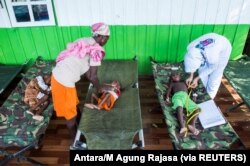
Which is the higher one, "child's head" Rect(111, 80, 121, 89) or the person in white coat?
the person in white coat

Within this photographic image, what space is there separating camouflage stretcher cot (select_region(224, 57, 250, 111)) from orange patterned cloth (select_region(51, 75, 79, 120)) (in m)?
2.14

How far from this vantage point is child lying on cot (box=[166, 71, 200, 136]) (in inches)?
105

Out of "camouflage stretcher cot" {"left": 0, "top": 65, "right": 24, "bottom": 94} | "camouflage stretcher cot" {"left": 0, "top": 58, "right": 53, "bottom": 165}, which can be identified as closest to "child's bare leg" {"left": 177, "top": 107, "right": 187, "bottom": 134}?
"camouflage stretcher cot" {"left": 0, "top": 58, "right": 53, "bottom": 165}

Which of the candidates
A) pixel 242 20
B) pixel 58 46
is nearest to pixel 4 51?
pixel 58 46

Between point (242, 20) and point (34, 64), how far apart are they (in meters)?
3.53

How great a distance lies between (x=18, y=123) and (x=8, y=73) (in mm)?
1287

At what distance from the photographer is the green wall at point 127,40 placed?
377cm

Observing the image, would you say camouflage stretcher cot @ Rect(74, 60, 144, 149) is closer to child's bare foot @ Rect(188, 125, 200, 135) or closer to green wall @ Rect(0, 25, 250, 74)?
child's bare foot @ Rect(188, 125, 200, 135)

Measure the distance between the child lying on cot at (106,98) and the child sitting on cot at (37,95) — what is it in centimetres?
63

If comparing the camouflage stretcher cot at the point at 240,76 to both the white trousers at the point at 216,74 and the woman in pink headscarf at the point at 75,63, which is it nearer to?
the white trousers at the point at 216,74

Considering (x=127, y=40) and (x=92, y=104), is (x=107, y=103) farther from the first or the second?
(x=127, y=40)

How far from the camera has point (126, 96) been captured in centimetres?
312

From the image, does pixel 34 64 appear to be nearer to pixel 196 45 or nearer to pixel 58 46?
pixel 58 46

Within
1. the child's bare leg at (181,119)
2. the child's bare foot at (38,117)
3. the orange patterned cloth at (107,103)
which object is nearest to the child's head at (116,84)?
the orange patterned cloth at (107,103)
